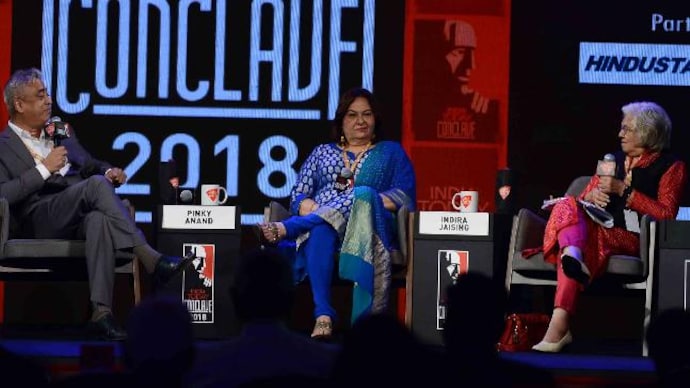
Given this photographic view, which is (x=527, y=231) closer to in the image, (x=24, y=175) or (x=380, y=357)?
(x=24, y=175)

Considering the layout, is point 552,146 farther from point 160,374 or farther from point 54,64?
point 160,374

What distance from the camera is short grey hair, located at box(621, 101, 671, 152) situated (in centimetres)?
610

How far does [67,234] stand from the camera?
6004 mm

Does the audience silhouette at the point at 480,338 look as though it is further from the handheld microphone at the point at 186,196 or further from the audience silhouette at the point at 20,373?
the handheld microphone at the point at 186,196

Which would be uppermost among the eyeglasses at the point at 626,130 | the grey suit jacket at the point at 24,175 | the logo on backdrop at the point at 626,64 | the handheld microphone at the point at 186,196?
the logo on backdrop at the point at 626,64

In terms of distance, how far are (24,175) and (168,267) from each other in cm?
76

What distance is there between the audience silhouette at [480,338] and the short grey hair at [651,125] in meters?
2.94

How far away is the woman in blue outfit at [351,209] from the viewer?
6012mm

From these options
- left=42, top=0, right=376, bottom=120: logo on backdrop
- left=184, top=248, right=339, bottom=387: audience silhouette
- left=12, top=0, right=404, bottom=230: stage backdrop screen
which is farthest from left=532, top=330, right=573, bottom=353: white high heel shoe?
left=184, top=248, right=339, bottom=387: audience silhouette

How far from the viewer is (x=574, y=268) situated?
578cm

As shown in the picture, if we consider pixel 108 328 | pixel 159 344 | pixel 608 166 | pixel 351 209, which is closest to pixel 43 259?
pixel 108 328

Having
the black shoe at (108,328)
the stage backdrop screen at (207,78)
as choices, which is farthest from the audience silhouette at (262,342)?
the stage backdrop screen at (207,78)

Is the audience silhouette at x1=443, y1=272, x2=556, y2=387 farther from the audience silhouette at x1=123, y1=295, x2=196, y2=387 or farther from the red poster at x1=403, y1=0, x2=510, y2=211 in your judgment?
the red poster at x1=403, y1=0, x2=510, y2=211

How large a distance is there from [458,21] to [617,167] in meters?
1.61
